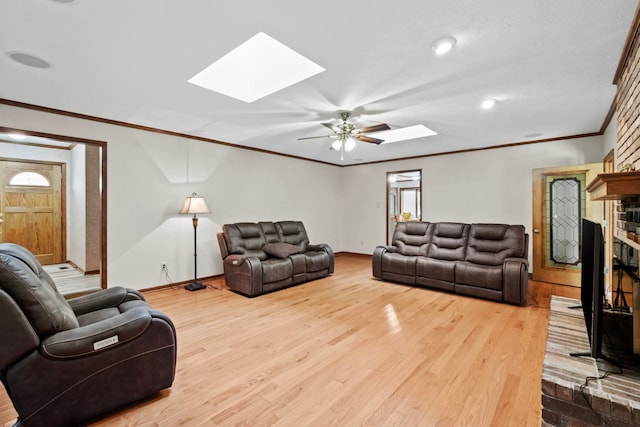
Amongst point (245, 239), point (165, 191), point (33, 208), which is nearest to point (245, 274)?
point (245, 239)

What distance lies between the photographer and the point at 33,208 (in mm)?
6023

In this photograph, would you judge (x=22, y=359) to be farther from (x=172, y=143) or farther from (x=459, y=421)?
(x=172, y=143)

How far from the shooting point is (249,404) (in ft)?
6.22

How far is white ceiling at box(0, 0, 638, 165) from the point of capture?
6.06 ft

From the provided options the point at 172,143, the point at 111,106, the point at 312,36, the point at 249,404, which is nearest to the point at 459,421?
the point at 249,404

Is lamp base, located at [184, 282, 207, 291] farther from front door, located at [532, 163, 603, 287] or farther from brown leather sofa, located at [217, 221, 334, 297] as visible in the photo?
front door, located at [532, 163, 603, 287]

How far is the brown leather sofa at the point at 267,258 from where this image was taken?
4227 mm

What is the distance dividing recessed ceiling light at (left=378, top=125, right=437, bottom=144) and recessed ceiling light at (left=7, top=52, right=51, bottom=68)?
4112 millimetres

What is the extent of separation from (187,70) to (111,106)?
1.59 m

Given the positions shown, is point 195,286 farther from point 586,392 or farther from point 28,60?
point 586,392

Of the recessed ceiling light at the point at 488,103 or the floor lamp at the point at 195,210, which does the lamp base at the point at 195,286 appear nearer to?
the floor lamp at the point at 195,210

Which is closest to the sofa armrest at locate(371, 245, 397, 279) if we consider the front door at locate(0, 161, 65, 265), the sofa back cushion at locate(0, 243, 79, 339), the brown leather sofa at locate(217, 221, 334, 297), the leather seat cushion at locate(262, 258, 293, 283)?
the brown leather sofa at locate(217, 221, 334, 297)

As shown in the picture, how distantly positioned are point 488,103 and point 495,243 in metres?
2.07

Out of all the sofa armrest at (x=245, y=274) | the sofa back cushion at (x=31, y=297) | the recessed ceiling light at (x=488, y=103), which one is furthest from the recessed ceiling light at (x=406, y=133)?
the sofa back cushion at (x=31, y=297)
